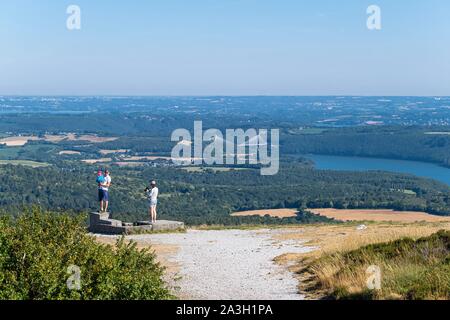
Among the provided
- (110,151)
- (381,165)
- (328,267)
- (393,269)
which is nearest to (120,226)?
(328,267)

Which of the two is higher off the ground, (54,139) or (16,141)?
(16,141)

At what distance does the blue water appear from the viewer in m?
119

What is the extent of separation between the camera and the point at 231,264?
52.4 ft

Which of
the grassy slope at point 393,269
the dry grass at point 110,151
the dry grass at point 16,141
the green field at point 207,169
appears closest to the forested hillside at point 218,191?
the green field at point 207,169

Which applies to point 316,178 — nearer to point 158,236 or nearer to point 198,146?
point 198,146

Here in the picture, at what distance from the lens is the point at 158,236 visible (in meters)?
21.4

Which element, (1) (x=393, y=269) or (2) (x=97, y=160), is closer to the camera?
(1) (x=393, y=269)

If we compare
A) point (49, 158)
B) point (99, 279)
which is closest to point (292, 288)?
point (99, 279)

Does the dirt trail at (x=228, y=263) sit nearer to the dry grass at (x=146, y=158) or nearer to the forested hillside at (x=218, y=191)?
the forested hillside at (x=218, y=191)

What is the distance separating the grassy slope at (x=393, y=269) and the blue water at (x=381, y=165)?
98.8 metres

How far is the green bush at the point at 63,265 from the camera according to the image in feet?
34.3

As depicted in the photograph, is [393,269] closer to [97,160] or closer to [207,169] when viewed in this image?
[207,169]

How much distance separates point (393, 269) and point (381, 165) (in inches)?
4896
